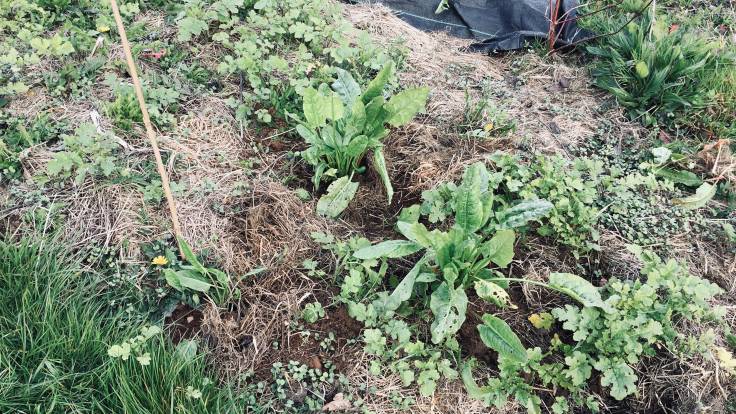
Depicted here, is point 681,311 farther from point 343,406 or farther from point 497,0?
point 497,0

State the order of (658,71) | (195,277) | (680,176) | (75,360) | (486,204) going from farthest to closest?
1. (658,71)
2. (680,176)
3. (486,204)
4. (195,277)
5. (75,360)

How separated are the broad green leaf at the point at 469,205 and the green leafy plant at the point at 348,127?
0.36 metres

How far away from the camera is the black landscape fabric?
3676mm

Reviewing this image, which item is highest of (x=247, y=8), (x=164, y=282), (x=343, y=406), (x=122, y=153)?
(x=247, y=8)

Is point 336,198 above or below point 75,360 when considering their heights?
above

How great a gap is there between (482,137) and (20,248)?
7.04 feet

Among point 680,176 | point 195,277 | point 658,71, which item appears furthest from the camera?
point 658,71

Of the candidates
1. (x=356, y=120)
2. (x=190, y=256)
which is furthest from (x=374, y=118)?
(x=190, y=256)

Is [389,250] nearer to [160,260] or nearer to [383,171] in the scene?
[383,171]

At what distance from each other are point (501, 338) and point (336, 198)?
3.08ft

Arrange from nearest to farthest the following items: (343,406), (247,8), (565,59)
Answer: (343,406) < (247,8) < (565,59)

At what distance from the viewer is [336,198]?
256 centimetres

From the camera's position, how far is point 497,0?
12.8 feet

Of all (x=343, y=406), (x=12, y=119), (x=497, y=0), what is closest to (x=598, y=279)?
(x=343, y=406)
